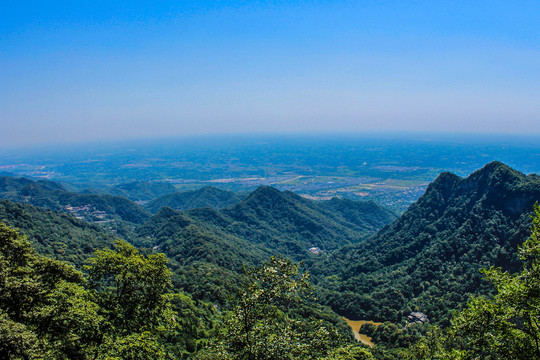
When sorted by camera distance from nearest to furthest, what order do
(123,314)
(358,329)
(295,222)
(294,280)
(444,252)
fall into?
(294,280) < (123,314) < (358,329) < (444,252) < (295,222)

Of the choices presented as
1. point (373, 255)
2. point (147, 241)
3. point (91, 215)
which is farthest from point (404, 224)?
point (91, 215)

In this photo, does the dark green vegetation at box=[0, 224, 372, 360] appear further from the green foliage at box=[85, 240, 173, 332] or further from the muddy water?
the muddy water

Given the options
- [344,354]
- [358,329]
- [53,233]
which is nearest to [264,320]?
[344,354]

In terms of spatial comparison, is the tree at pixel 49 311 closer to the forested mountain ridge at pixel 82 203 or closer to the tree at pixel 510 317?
the tree at pixel 510 317

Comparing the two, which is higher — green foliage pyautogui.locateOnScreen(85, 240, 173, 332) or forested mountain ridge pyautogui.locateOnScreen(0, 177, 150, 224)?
green foliage pyautogui.locateOnScreen(85, 240, 173, 332)

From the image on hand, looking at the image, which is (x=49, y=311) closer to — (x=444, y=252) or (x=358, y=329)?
(x=358, y=329)

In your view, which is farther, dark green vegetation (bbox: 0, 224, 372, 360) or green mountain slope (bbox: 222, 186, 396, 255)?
green mountain slope (bbox: 222, 186, 396, 255)

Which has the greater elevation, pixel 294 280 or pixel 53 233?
pixel 294 280

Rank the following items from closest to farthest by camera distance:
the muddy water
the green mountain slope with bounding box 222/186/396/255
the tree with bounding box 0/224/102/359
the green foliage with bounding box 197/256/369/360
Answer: the green foliage with bounding box 197/256/369/360 < the tree with bounding box 0/224/102/359 < the muddy water < the green mountain slope with bounding box 222/186/396/255

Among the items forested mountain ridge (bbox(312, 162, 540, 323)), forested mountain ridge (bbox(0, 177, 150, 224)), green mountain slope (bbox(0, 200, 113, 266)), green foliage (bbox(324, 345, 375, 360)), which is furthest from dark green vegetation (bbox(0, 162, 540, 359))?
forested mountain ridge (bbox(0, 177, 150, 224))

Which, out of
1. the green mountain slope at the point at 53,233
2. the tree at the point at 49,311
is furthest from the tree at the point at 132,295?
the green mountain slope at the point at 53,233
